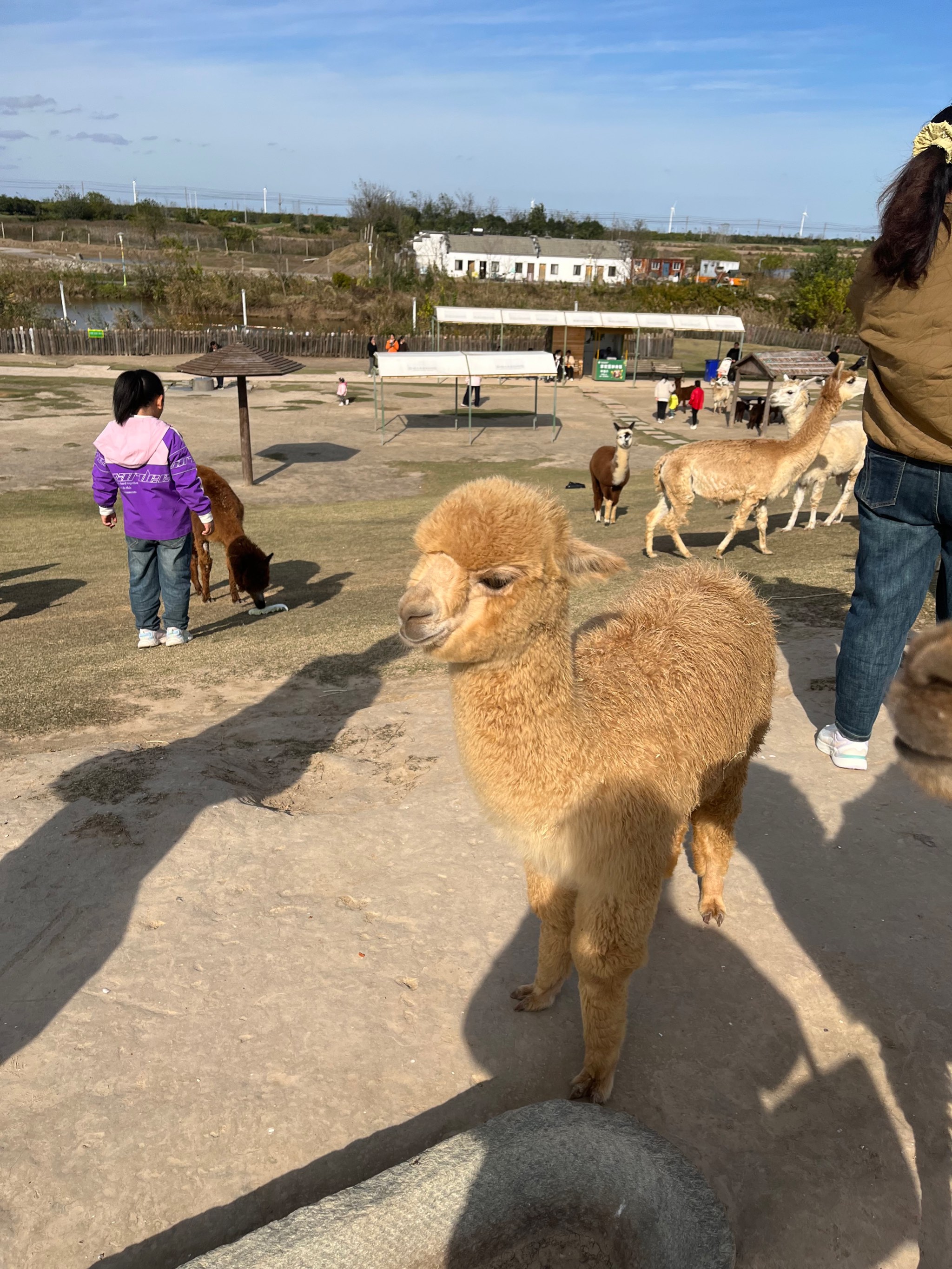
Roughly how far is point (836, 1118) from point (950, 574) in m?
2.80

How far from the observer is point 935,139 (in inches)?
142

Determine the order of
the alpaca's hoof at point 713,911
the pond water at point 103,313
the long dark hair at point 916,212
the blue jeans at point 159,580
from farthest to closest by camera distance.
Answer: the pond water at point 103,313 < the blue jeans at point 159,580 < the alpaca's hoof at point 713,911 < the long dark hair at point 916,212

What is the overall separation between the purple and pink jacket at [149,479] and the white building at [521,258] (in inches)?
2960

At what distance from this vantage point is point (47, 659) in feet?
23.4

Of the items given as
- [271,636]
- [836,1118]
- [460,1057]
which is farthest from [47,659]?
[836,1118]

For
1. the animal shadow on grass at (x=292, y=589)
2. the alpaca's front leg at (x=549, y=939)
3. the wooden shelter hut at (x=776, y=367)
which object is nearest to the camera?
the alpaca's front leg at (x=549, y=939)

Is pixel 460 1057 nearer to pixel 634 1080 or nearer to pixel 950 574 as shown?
pixel 634 1080

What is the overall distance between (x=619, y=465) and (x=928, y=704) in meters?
12.3

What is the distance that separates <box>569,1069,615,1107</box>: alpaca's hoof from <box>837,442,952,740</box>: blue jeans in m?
2.80

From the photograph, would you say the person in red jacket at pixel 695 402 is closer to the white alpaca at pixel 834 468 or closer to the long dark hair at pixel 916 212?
the white alpaca at pixel 834 468

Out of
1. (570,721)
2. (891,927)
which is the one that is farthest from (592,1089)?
(891,927)

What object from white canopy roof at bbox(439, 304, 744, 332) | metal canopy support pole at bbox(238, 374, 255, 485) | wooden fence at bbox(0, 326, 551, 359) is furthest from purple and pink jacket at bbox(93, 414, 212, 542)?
wooden fence at bbox(0, 326, 551, 359)

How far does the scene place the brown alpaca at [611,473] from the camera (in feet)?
43.5

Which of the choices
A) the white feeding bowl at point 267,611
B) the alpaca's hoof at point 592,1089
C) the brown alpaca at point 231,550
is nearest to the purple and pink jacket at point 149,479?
the brown alpaca at point 231,550
